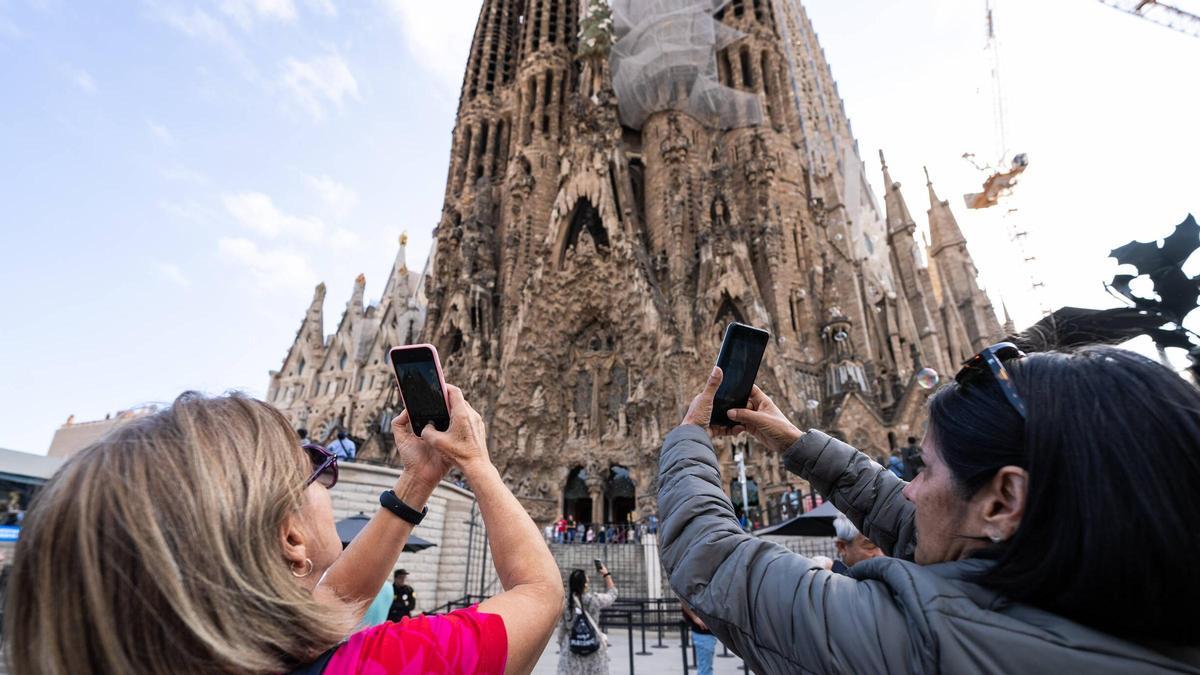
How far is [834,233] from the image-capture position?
24891mm

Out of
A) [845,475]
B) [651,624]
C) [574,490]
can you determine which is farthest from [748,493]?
[845,475]

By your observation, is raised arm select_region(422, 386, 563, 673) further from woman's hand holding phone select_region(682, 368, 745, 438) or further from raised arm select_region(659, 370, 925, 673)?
woman's hand holding phone select_region(682, 368, 745, 438)

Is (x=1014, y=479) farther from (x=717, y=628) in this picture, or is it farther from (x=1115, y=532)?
(x=717, y=628)

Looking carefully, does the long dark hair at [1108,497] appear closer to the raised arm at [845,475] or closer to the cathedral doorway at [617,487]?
the raised arm at [845,475]

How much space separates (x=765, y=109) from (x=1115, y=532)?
27.7 meters

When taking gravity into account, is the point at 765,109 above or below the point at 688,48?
below

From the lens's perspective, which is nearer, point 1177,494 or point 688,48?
point 1177,494

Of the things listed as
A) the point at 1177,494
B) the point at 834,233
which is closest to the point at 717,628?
the point at 1177,494

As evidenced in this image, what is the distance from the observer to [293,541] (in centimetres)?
100

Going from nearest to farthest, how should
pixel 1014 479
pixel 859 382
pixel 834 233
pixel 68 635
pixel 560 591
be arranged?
pixel 68 635
pixel 1014 479
pixel 560 591
pixel 859 382
pixel 834 233

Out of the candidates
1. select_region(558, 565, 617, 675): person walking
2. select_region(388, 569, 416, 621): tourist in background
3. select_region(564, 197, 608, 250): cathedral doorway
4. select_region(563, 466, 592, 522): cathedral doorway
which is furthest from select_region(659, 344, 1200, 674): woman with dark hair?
select_region(564, 197, 608, 250): cathedral doorway

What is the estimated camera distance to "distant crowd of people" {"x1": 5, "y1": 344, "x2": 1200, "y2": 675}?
2.43 ft

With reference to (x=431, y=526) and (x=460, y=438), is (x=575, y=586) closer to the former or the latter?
(x=460, y=438)

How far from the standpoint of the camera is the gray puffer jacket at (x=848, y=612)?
2.42 feet
